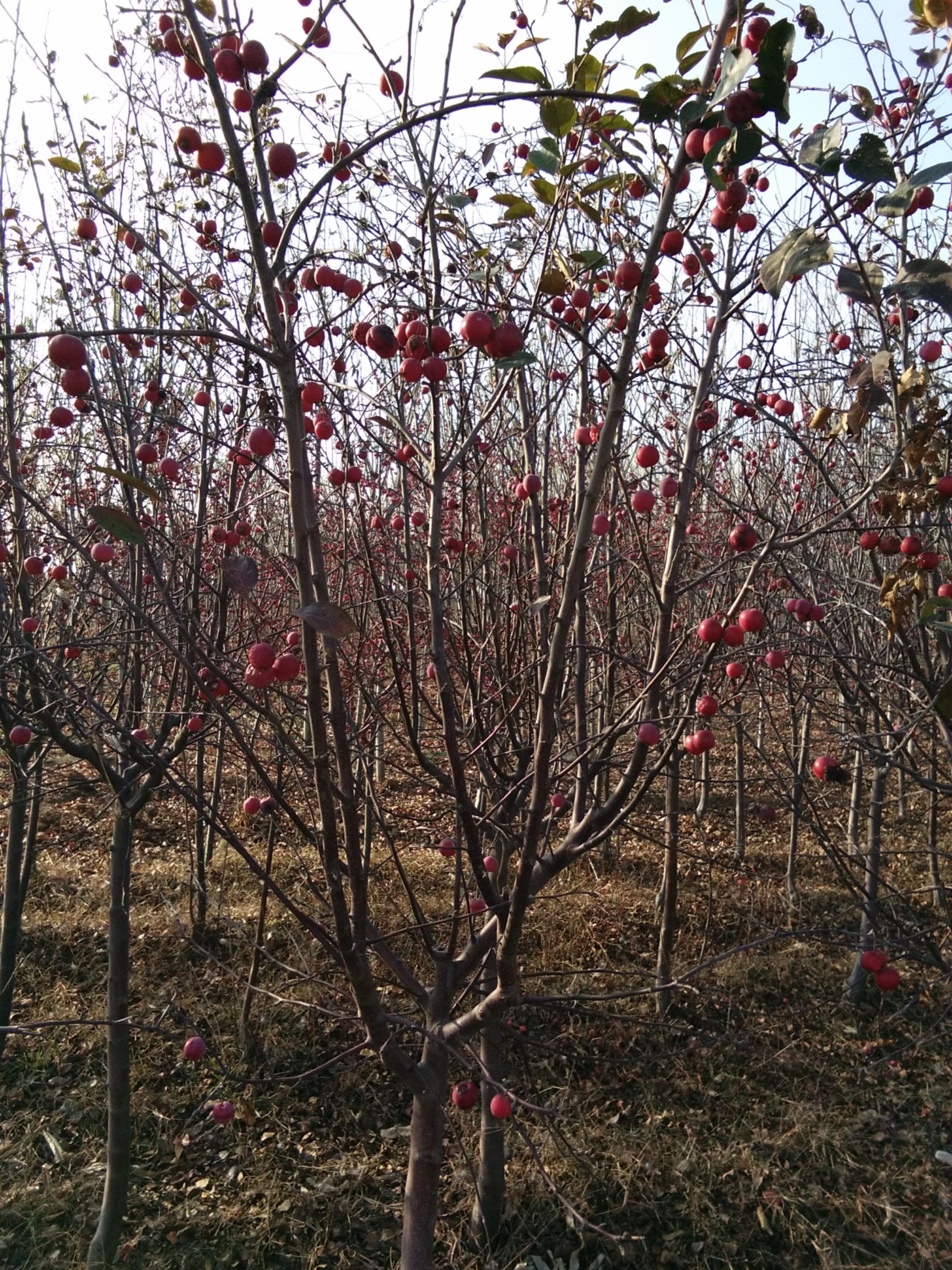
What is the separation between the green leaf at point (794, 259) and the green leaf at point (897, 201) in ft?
0.35

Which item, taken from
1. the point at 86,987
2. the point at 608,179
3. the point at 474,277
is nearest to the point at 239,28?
the point at 608,179

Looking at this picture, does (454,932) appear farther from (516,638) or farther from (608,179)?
(608,179)

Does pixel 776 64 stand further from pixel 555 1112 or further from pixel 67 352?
pixel 555 1112

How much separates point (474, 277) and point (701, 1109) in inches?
140

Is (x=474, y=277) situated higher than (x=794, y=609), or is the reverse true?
(x=474, y=277)

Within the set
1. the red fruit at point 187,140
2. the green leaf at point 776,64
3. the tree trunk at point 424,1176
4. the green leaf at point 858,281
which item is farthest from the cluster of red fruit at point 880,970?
the red fruit at point 187,140

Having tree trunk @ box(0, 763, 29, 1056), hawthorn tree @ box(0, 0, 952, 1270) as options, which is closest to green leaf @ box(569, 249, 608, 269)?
hawthorn tree @ box(0, 0, 952, 1270)

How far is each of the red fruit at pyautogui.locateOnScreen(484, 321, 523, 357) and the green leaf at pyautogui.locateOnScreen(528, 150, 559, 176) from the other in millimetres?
468

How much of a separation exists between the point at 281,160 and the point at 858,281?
1032 mm

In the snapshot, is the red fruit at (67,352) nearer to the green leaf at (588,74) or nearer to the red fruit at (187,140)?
the red fruit at (187,140)

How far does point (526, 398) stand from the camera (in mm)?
2473

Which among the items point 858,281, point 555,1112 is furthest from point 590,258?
point 555,1112

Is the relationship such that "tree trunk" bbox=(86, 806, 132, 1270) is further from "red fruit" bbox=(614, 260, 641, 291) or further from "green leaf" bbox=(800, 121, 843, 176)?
"green leaf" bbox=(800, 121, 843, 176)

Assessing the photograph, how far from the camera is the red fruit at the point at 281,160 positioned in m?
1.43
